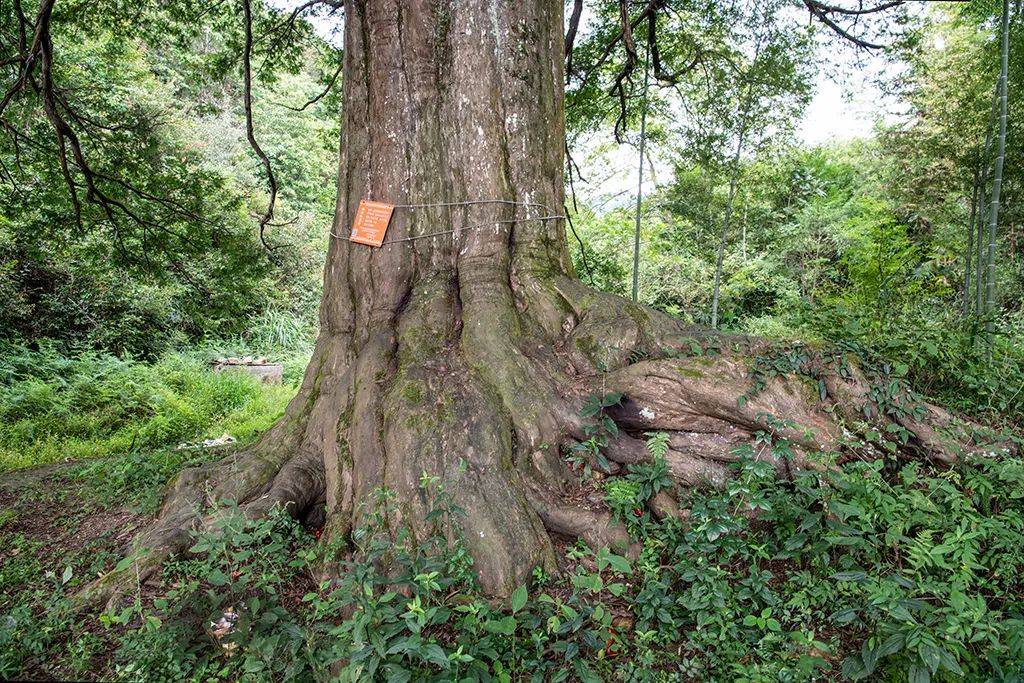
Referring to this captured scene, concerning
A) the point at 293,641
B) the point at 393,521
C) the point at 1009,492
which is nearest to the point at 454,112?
the point at 393,521

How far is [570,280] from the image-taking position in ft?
10.4

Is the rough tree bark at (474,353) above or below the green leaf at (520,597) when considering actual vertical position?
above

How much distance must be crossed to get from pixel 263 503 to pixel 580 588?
1488 millimetres

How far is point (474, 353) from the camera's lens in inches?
110

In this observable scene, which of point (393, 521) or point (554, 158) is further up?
point (554, 158)

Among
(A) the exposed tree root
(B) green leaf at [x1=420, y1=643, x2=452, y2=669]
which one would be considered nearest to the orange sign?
(A) the exposed tree root

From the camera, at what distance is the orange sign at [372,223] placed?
3.05m

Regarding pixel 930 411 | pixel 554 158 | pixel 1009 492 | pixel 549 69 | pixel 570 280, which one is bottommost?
pixel 1009 492

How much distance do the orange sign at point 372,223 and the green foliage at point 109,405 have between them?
9.19 ft

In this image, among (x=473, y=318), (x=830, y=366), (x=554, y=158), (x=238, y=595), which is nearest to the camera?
(x=238, y=595)

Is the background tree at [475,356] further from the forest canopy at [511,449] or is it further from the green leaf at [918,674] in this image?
the green leaf at [918,674]

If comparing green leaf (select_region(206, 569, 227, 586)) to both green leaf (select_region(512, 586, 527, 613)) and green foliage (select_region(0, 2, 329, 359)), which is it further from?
green foliage (select_region(0, 2, 329, 359))

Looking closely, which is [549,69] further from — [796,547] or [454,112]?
[796,547]

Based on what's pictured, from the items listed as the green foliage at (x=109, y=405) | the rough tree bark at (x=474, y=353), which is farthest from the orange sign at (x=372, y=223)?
the green foliage at (x=109, y=405)
